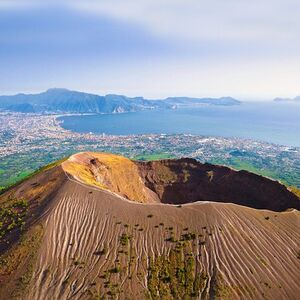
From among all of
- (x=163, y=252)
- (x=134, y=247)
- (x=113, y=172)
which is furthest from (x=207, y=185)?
(x=134, y=247)

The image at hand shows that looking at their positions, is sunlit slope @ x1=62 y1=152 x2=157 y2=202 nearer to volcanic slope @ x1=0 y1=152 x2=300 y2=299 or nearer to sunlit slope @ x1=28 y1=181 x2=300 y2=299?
volcanic slope @ x1=0 y1=152 x2=300 y2=299

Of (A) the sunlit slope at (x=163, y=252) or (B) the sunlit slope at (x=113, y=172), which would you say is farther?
(B) the sunlit slope at (x=113, y=172)

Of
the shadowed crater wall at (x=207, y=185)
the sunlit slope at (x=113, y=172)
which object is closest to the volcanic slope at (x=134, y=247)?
the shadowed crater wall at (x=207, y=185)

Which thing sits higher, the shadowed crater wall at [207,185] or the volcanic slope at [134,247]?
the volcanic slope at [134,247]

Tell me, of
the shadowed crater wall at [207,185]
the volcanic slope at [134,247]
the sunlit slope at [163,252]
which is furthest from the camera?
the shadowed crater wall at [207,185]

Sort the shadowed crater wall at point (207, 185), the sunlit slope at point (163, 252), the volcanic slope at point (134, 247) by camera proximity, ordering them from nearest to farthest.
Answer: the sunlit slope at point (163, 252), the volcanic slope at point (134, 247), the shadowed crater wall at point (207, 185)

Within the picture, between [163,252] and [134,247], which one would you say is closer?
[163,252]

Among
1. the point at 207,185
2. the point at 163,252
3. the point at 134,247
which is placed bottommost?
the point at 207,185

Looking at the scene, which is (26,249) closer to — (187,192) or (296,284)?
(296,284)

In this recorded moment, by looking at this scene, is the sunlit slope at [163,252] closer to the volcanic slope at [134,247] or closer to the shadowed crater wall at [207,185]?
the volcanic slope at [134,247]

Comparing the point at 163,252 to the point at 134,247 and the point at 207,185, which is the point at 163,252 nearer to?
the point at 134,247
